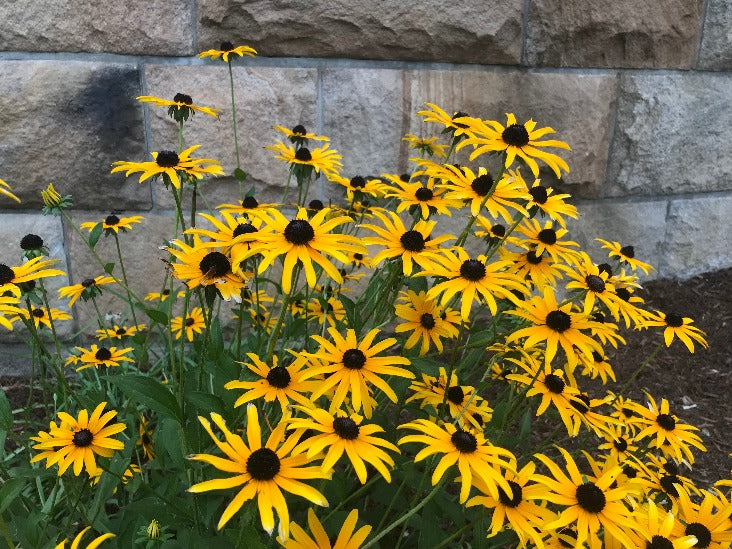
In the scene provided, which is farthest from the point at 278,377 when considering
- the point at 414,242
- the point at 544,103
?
the point at 544,103

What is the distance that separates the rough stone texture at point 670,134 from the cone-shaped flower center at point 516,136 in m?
1.66

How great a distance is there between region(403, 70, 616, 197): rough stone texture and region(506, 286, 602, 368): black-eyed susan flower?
135 cm

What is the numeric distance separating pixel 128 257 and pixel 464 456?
1.71 metres

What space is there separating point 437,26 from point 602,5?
709 mm

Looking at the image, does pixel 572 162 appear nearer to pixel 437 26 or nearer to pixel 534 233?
pixel 437 26

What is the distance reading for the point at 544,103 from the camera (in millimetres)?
2436

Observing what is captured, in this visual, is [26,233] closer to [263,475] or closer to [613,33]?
[263,475]

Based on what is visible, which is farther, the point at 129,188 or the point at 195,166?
the point at 129,188

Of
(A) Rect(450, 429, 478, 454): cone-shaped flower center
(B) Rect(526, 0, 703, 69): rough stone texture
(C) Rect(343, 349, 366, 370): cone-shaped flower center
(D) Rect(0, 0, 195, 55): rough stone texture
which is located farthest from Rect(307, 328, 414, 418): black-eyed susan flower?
(B) Rect(526, 0, 703, 69): rough stone texture

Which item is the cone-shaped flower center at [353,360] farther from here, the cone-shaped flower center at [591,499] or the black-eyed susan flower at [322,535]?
the cone-shaped flower center at [591,499]

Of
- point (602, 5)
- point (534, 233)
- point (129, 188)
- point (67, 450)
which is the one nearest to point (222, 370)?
point (67, 450)

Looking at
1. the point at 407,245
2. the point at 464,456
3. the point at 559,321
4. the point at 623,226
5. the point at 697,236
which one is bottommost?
the point at 697,236

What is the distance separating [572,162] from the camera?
2543 mm

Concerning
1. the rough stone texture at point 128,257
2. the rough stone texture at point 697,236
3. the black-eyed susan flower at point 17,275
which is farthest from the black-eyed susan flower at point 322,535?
the rough stone texture at point 697,236
